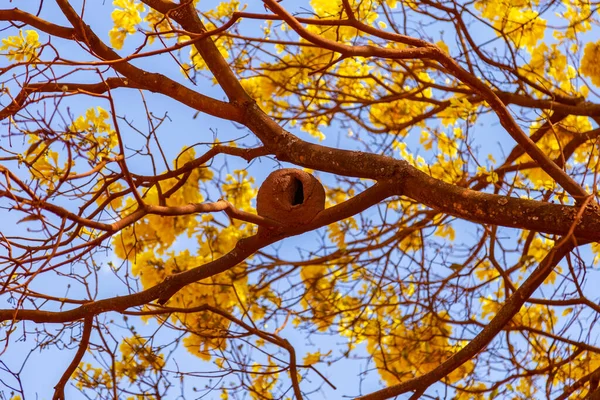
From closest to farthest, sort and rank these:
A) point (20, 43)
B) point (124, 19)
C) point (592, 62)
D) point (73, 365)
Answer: point (73, 365), point (20, 43), point (124, 19), point (592, 62)

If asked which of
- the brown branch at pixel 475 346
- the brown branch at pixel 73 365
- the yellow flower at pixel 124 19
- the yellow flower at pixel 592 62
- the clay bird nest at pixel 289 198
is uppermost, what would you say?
the yellow flower at pixel 124 19

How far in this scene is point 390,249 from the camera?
515cm

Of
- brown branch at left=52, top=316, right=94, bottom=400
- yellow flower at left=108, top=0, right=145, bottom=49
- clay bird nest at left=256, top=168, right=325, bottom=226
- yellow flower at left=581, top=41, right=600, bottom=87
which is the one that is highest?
yellow flower at left=108, top=0, right=145, bottom=49

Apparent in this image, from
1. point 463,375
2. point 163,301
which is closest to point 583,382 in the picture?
point 463,375

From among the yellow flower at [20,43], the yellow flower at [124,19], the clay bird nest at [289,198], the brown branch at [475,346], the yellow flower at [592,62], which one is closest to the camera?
the clay bird nest at [289,198]

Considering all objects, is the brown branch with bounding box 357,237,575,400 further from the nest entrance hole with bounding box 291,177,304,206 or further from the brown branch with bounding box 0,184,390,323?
the nest entrance hole with bounding box 291,177,304,206

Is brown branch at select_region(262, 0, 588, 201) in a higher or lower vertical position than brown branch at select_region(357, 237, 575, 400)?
higher

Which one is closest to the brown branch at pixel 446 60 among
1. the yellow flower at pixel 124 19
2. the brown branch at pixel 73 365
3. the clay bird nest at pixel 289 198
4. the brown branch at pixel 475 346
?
the brown branch at pixel 475 346

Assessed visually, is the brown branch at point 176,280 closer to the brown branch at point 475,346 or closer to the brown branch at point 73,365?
the brown branch at point 73,365

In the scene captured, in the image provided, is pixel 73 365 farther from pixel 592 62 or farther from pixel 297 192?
pixel 592 62

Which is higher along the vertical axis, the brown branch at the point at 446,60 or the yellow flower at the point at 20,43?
the yellow flower at the point at 20,43

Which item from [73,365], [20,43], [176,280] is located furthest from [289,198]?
[20,43]

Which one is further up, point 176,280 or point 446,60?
point 446,60

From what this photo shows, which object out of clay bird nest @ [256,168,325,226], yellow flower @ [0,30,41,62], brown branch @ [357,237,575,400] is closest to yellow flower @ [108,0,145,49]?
yellow flower @ [0,30,41,62]
